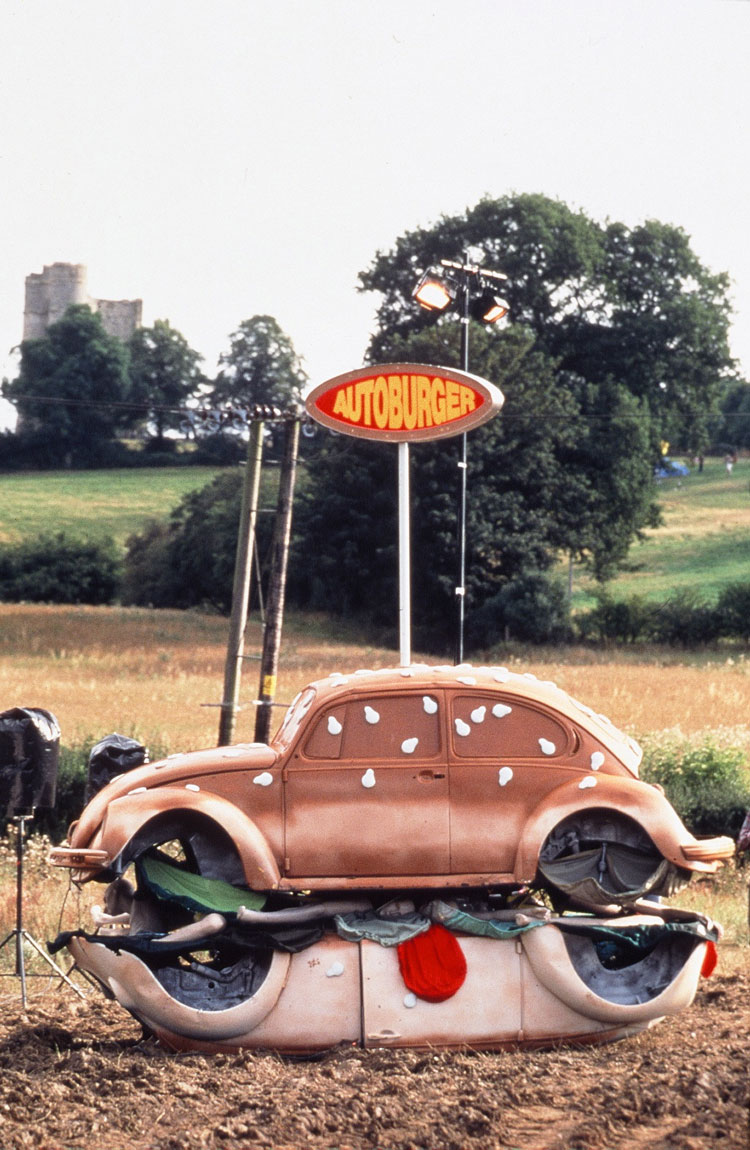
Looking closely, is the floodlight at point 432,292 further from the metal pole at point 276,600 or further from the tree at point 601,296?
the tree at point 601,296

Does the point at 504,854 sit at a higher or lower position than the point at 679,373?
lower

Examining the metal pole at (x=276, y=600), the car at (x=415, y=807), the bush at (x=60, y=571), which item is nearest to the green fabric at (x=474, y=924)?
the car at (x=415, y=807)

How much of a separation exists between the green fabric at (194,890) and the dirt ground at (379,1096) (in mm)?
938

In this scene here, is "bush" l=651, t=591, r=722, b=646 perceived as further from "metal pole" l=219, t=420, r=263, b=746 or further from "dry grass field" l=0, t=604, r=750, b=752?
"metal pole" l=219, t=420, r=263, b=746

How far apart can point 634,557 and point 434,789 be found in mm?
67078

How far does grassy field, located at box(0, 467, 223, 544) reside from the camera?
78.8 m

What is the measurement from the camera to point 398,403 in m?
11.6

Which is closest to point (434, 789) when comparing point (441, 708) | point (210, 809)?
point (441, 708)

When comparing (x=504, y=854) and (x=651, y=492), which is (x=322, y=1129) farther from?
(x=651, y=492)

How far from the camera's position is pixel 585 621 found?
5375 centimetres

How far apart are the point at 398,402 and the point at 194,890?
455 centimetres

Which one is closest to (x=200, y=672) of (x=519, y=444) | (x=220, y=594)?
(x=519, y=444)

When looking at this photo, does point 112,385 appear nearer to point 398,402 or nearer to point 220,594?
point 220,594

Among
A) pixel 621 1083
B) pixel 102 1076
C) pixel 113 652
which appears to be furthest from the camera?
pixel 113 652
